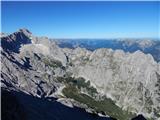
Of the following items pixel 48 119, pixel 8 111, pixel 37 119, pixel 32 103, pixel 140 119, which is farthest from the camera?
pixel 32 103

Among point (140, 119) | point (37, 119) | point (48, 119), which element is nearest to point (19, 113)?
point (140, 119)

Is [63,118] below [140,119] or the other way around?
below

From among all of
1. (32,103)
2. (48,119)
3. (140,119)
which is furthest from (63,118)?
(140,119)

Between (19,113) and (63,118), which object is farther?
(63,118)

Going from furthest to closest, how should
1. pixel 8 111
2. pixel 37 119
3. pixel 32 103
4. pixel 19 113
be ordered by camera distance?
pixel 32 103
pixel 37 119
pixel 19 113
pixel 8 111

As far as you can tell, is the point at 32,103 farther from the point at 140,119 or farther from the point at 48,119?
the point at 140,119

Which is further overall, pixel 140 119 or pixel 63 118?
pixel 63 118

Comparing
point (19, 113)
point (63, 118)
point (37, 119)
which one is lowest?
point (63, 118)

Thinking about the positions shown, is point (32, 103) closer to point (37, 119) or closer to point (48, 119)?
point (48, 119)

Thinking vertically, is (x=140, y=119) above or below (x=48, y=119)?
above
